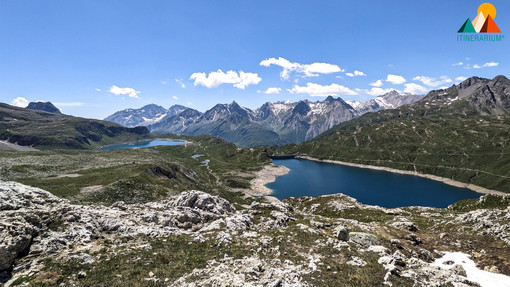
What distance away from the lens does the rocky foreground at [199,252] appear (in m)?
21.6

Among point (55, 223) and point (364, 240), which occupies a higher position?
point (55, 223)

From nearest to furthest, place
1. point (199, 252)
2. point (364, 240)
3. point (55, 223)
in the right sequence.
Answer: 1. point (199, 252)
2. point (55, 223)
3. point (364, 240)

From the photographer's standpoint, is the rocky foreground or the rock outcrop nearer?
the rocky foreground

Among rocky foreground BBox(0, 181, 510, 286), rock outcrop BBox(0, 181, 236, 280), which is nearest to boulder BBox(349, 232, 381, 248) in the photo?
rocky foreground BBox(0, 181, 510, 286)

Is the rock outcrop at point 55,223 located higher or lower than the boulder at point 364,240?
higher

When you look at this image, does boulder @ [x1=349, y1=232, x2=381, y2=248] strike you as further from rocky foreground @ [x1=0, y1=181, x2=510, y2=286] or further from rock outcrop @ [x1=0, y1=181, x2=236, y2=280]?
rock outcrop @ [x1=0, y1=181, x2=236, y2=280]

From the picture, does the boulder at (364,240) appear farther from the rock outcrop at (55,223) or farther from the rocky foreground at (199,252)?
the rock outcrop at (55,223)

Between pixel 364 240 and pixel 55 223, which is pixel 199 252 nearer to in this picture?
pixel 55 223

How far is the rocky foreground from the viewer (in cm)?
2158

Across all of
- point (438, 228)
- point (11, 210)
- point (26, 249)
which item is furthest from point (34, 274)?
point (438, 228)

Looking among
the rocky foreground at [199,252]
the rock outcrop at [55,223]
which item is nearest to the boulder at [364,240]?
the rocky foreground at [199,252]

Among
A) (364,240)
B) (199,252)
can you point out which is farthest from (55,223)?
(364,240)

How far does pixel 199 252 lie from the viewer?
28625 millimetres

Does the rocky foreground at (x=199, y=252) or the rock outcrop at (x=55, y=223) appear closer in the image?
the rocky foreground at (x=199, y=252)
